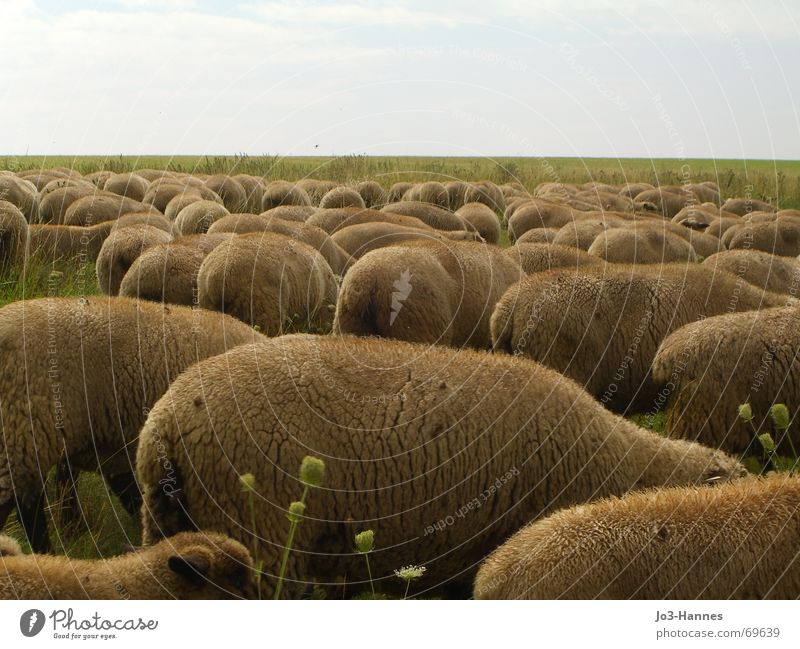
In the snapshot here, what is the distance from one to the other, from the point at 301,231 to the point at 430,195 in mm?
11643

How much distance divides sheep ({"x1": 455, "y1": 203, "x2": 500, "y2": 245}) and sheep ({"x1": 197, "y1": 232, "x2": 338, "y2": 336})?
337 inches

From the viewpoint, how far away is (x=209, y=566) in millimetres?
3512

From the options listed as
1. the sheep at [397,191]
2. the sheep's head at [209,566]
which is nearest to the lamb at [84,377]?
the sheep's head at [209,566]

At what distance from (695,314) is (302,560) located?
4.86 m

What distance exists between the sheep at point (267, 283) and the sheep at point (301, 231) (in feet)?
4.95

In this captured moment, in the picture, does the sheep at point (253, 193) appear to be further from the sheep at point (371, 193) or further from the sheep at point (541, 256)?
the sheep at point (541, 256)

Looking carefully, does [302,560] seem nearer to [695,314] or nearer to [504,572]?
[504,572]

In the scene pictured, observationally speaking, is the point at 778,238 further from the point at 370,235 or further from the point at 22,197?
the point at 22,197

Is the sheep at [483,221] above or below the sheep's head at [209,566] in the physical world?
above

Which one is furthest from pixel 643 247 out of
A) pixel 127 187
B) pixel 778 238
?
pixel 127 187

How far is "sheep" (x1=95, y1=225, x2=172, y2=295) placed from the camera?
1013 centimetres

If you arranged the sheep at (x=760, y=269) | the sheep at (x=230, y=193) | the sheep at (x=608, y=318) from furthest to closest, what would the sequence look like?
the sheep at (x=230, y=193)
the sheep at (x=760, y=269)
the sheep at (x=608, y=318)

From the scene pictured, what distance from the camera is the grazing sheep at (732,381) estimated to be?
19.3 feet

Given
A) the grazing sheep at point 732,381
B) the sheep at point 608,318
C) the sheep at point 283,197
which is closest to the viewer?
the grazing sheep at point 732,381
